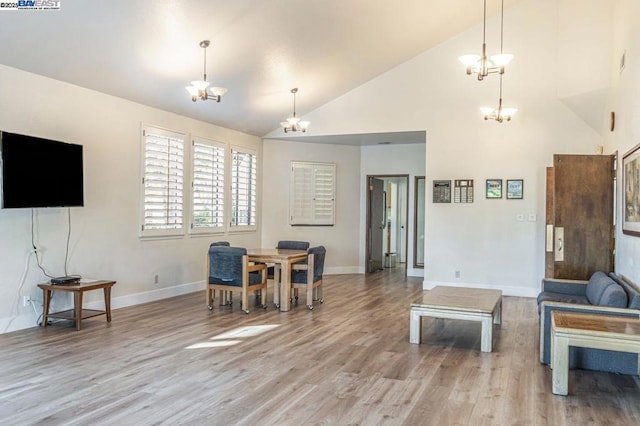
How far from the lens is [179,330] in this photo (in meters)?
5.10

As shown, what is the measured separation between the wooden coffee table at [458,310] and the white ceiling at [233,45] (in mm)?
3461

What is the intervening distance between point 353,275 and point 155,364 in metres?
6.00

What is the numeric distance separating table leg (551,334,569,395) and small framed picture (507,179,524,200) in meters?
4.46

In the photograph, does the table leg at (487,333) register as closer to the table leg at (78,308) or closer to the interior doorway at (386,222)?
the table leg at (78,308)

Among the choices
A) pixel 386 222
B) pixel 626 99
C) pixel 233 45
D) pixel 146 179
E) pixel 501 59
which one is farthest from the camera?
pixel 386 222

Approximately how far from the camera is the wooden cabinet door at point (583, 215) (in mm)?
5750

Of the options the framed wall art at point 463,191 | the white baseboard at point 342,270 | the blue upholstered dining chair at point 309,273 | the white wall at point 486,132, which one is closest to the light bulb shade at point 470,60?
the white wall at point 486,132

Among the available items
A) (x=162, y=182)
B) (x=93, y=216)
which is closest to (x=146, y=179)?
(x=162, y=182)

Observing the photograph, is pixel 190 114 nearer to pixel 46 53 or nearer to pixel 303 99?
pixel 303 99

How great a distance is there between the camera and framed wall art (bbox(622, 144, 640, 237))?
4.27 meters

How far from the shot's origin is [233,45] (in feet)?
18.7

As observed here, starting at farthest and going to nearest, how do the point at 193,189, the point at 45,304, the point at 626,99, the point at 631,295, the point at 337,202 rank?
the point at 337,202, the point at 193,189, the point at 45,304, the point at 626,99, the point at 631,295

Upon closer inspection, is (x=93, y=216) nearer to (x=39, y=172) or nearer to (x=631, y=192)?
(x=39, y=172)

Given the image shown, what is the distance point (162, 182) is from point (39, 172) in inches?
77.0
